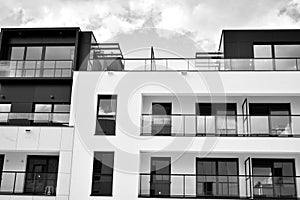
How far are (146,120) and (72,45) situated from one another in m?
6.06

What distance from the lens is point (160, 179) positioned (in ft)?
52.8

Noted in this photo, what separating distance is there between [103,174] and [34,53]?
781 cm

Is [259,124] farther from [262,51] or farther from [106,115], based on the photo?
[106,115]

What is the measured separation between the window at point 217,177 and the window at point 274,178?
84 cm

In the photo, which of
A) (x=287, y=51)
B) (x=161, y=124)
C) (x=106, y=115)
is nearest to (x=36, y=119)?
(x=106, y=115)

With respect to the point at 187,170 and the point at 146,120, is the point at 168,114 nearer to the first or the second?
the point at 146,120

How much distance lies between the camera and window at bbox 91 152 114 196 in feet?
51.7

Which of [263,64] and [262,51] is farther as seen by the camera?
[262,51]

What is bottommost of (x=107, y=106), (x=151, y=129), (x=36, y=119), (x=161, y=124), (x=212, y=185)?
(x=212, y=185)

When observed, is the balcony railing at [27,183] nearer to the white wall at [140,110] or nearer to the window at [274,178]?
the white wall at [140,110]

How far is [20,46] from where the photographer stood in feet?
66.0

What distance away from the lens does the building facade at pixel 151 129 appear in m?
15.8

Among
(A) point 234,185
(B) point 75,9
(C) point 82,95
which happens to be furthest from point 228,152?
(B) point 75,9

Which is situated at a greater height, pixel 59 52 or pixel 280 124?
pixel 59 52
